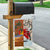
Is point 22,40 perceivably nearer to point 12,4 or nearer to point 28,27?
point 28,27

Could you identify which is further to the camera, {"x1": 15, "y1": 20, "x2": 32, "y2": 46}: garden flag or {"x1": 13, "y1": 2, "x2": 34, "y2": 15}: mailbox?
{"x1": 15, "y1": 20, "x2": 32, "y2": 46}: garden flag

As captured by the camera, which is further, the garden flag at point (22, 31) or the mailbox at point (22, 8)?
the garden flag at point (22, 31)

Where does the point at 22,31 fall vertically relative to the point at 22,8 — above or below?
below

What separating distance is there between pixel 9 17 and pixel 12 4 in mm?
336

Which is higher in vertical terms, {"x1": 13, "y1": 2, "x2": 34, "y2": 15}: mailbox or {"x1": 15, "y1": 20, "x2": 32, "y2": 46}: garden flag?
{"x1": 13, "y1": 2, "x2": 34, "y2": 15}: mailbox

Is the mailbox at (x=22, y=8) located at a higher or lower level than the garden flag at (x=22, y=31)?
higher

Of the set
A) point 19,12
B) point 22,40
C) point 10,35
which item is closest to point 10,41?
point 10,35

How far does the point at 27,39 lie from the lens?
15.7 feet

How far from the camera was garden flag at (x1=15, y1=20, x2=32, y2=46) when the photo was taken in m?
4.49

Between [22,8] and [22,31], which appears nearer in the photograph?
[22,8]

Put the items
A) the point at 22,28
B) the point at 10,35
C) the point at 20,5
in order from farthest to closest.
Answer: the point at 22,28
the point at 10,35
the point at 20,5

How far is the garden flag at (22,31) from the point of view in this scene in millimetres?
4493

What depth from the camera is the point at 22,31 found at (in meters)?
4.53

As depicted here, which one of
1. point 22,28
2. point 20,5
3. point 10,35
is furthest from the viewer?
point 22,28
